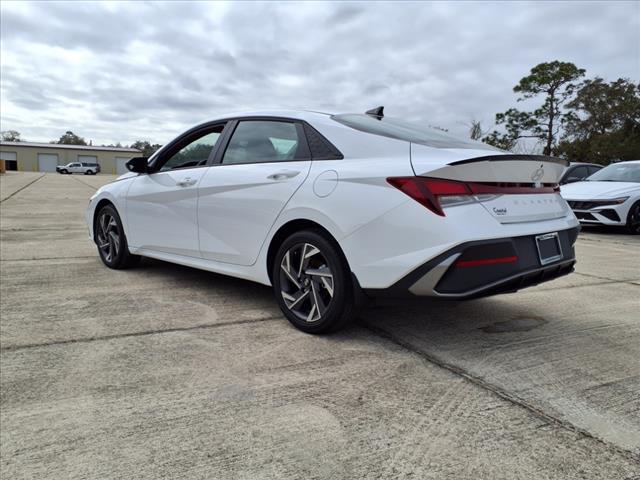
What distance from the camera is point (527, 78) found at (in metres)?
36.2

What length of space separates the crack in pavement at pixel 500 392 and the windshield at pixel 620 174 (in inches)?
345

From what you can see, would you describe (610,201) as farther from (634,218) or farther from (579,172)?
(579,172)

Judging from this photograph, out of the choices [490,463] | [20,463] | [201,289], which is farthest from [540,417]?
[201,289]

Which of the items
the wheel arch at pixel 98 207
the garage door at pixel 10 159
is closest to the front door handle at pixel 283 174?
the wheel arch at pixel 98 207

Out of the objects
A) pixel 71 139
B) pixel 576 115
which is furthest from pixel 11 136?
pixel 576 115

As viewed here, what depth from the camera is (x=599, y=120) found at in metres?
36.7

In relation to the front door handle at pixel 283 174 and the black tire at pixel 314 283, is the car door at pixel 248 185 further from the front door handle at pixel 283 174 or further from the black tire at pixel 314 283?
the black tire at pixel 314 283

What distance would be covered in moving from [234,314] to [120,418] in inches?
60.1

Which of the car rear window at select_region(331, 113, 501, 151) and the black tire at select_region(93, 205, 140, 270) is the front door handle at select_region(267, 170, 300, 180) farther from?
the black tire at select_region(93, 205, 140, 270)

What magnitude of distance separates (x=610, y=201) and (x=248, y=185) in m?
8.04

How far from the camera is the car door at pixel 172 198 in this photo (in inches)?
161

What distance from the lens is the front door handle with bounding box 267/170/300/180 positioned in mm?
3265

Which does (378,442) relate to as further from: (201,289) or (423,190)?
(201,289)

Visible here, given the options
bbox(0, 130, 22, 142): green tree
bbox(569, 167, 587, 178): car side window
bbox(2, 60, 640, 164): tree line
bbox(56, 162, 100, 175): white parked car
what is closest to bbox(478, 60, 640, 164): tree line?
bbox(2, 60, 640, 164): tree line
